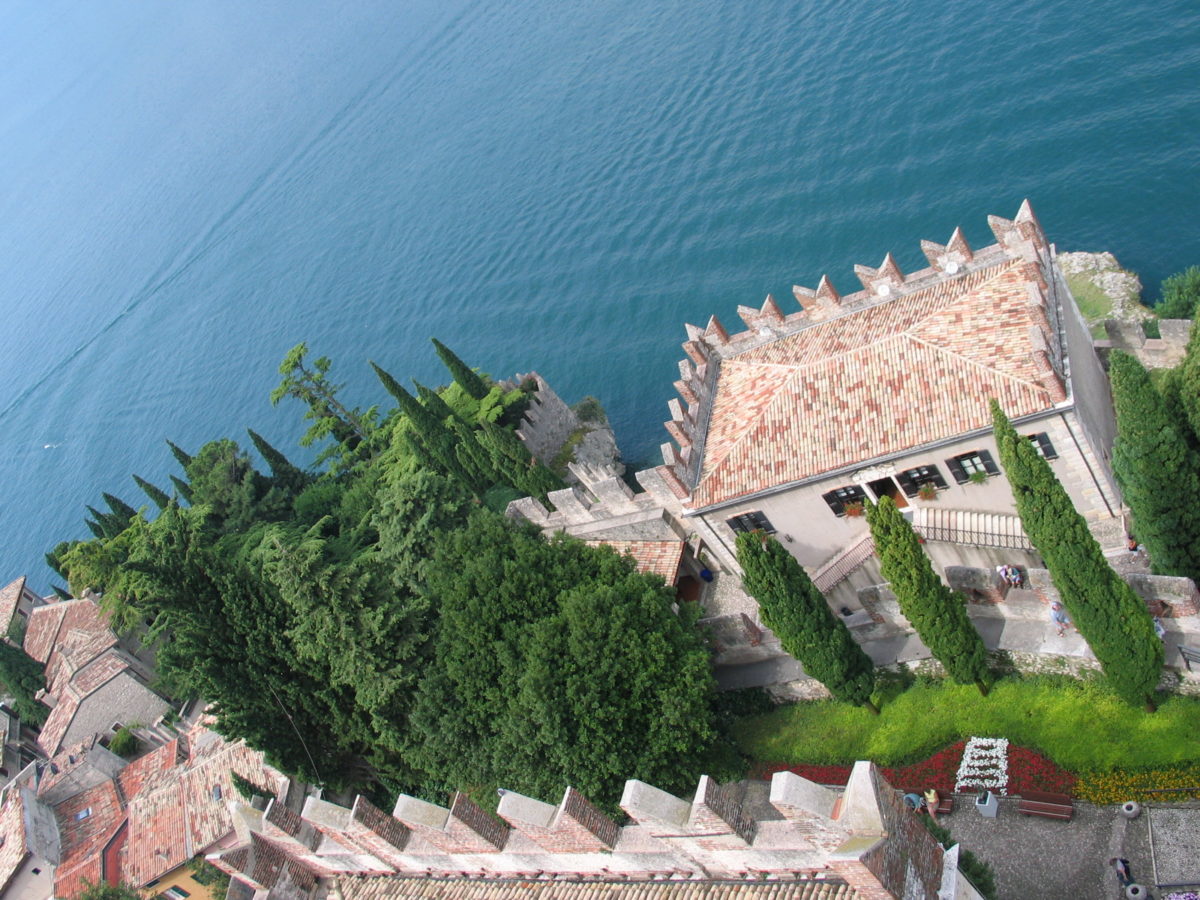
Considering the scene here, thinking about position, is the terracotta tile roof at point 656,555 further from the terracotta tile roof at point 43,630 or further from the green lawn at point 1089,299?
the terracotta tile roof at point 43,630

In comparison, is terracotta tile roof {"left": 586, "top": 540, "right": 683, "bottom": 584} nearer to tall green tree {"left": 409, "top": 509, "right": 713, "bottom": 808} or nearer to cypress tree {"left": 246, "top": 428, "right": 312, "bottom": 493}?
tall green tree {"left": 409, "top": 509, "right": 713, "bottom": 808}

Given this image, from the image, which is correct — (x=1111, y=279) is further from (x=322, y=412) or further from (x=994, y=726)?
(x=322, y=412)

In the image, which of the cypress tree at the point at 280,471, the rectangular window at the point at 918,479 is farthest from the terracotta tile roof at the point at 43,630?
the rectangular window at the point at 918,479

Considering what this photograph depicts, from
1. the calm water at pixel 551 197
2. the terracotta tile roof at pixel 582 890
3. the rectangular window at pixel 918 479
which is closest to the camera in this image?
the terracotta tile roof at pixel 582 890

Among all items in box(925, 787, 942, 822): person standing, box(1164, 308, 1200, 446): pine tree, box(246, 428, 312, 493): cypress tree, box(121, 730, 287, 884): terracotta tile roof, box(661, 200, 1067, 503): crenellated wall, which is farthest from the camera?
box(246, 428, 312, 493): cypress tree

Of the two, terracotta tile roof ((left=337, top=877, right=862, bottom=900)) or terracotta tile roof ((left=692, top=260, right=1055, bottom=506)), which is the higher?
terracotta tile roof ((left=337, top=877, right=862, bottom=900))

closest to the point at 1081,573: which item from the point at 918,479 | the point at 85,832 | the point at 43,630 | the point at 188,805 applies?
the point at 918,479

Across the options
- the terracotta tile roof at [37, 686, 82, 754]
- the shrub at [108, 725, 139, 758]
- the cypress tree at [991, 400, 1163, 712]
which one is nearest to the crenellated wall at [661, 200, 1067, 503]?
the cypress tree at [991, 400, 1163, 712]
